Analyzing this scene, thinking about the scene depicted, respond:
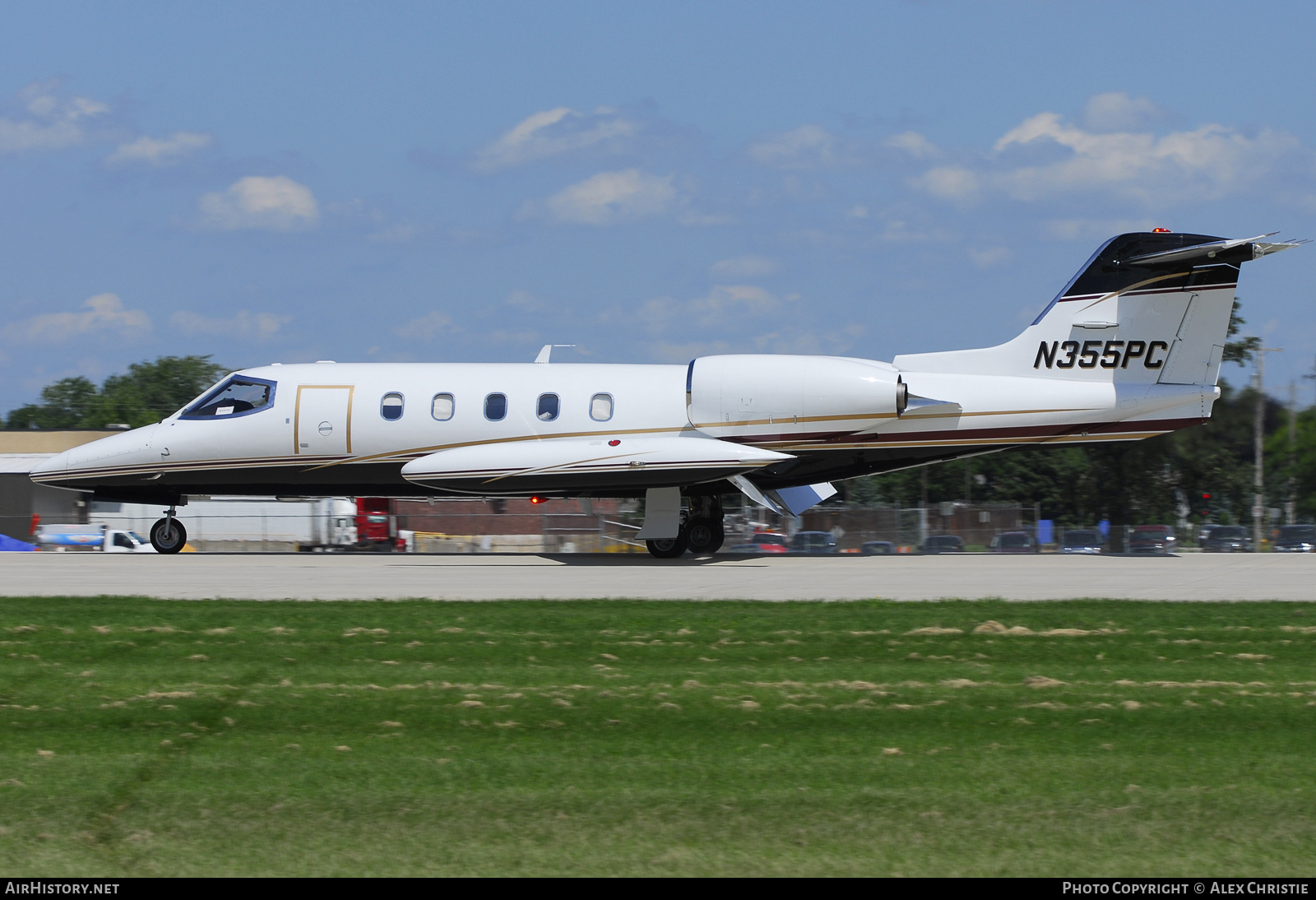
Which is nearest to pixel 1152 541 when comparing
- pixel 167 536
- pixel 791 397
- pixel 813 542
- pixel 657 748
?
pixel 813 542

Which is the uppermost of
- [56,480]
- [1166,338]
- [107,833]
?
[1166,338]

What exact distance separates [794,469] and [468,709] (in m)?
14.7

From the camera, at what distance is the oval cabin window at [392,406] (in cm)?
2273

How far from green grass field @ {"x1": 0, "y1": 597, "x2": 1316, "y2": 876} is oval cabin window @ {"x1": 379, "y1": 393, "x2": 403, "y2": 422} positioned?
9974 millimetres

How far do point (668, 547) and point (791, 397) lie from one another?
12.9 feet

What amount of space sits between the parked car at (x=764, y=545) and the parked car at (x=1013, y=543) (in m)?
4.83

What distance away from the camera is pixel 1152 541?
27.1 m

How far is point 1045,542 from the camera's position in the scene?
31.6 m

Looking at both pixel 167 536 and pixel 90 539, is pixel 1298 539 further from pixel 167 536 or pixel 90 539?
pixel 90 539

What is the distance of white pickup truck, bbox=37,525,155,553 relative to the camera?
1457 inches

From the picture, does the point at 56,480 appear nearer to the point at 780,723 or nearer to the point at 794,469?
the point at 794,469

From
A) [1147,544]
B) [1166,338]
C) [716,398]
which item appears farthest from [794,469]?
[1147,544]

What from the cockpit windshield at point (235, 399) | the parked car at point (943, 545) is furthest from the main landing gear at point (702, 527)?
the cockpit windshield at point (235, 399)

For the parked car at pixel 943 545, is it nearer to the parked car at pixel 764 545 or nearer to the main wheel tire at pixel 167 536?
the parked car at pixel 764 545
